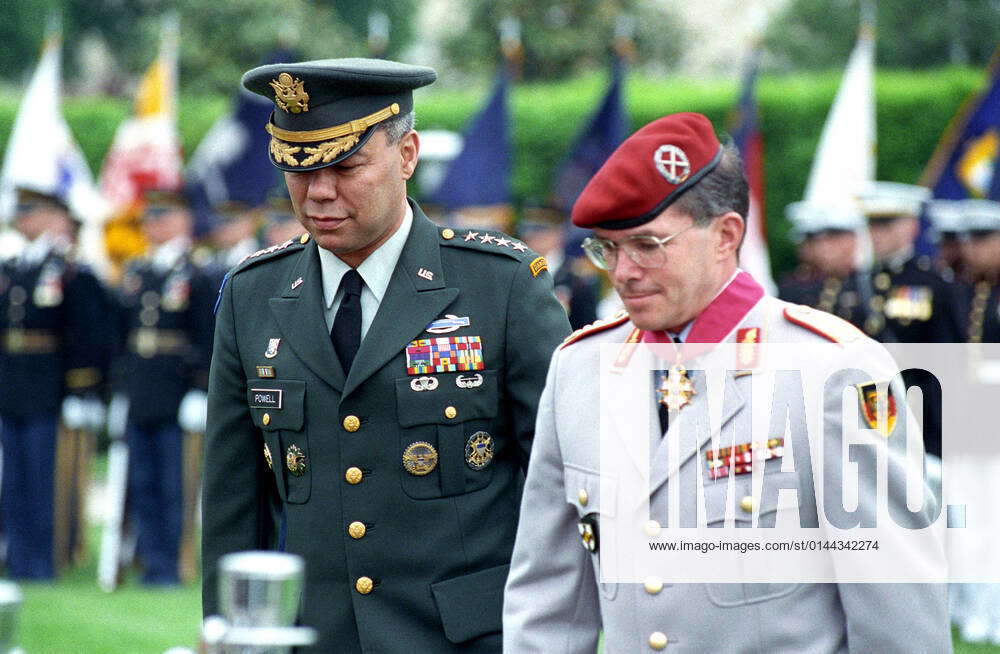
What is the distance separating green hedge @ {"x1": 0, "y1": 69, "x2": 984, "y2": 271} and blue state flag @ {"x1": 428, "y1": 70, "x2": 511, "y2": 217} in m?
4.14

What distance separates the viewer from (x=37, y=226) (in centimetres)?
1054

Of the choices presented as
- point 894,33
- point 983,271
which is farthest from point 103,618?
point 894,33

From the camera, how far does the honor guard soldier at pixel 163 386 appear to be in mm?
10133

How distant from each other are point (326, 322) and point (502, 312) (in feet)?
1.36

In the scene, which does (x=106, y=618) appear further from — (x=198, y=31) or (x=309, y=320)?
(x=198, y=31)

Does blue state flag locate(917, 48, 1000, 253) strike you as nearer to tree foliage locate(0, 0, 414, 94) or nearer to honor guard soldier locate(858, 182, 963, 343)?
honor guard soldier locate(858, 182, 963, 343)

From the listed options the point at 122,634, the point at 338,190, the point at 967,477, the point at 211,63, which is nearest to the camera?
the point at 338,190

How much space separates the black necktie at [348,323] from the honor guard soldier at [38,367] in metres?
7.06

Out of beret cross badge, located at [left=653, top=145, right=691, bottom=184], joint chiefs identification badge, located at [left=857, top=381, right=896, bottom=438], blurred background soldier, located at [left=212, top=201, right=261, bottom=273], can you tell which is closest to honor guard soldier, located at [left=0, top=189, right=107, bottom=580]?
blurred background soldier, located at [left=212, top=201, right=261, bottom=273]

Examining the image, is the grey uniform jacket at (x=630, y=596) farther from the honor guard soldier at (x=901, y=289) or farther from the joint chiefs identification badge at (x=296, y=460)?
the honor guard soldier at (x=901, y=289)

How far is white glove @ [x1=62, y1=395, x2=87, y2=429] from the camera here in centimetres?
1041

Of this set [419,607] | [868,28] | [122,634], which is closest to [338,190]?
[419,607]

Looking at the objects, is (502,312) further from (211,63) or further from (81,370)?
(211,63)

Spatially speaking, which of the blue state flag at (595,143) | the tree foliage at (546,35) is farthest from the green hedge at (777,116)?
the tree foliage at (546,35)
